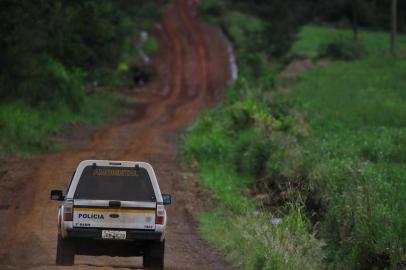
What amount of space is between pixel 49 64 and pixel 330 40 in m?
Result: 36.6

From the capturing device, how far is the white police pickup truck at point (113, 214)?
45.5 ft

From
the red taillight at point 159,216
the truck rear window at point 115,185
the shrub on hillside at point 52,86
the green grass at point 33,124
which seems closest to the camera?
the red taillight at point 159,216

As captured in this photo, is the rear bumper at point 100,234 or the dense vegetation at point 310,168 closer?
the rear bumper at point 100,234

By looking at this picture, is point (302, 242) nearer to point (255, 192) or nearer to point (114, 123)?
point (255, 192)

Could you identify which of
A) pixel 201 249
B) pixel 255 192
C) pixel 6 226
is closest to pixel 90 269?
pixel 201 249

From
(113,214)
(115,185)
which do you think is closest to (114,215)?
(113,214)

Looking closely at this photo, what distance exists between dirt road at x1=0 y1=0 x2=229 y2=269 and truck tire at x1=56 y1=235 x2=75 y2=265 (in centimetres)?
21

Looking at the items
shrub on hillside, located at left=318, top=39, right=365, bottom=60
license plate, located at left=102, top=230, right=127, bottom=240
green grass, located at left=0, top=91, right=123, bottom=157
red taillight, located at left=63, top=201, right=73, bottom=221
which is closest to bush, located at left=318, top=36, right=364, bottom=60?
shrub on hillside, located at left=318, top=39, right=365, bottom=60

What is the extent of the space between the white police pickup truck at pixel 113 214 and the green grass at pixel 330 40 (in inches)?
1866

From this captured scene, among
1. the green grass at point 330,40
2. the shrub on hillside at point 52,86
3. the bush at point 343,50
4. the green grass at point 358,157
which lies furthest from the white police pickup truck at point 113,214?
the green grass at point 330,40

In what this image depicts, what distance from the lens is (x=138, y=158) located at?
30.8m

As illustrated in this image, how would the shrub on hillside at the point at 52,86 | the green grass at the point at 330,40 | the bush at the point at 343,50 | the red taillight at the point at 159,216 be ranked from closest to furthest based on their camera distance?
the red taillight at the point at 159,216 < the shrub on hillside at the point at 52,86 < the bush at the point at 343,50 < the green grass at the point at 330,40

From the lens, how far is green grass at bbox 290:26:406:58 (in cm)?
6481

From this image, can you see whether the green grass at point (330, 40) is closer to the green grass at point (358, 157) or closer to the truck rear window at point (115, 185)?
the green grass at point (358, 157)
